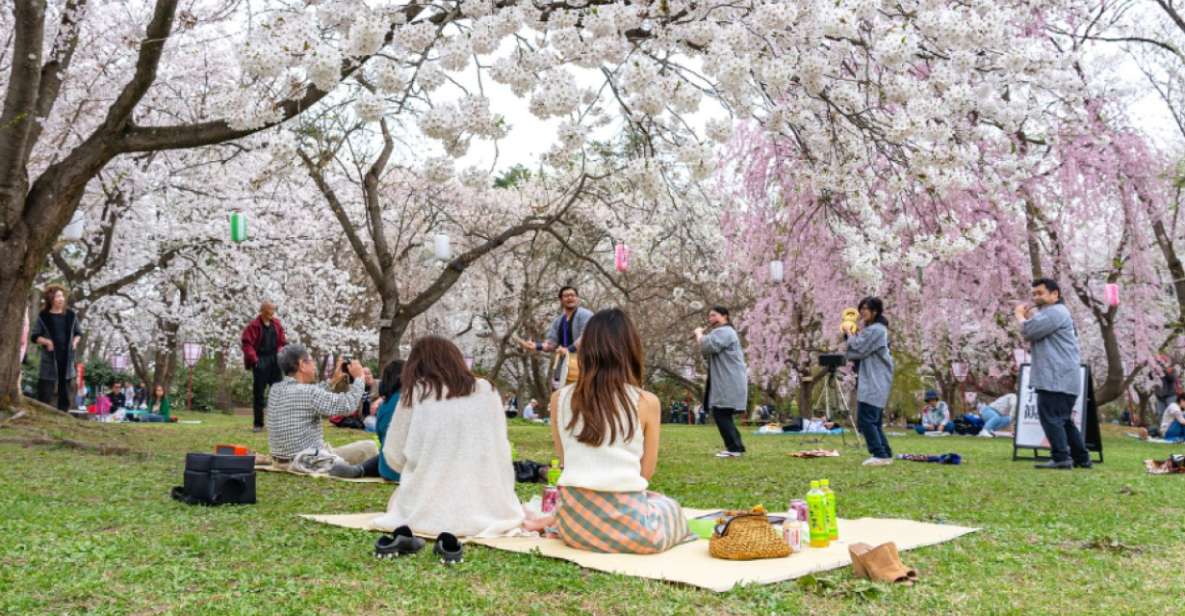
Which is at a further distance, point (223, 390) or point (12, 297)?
point (223, 390)

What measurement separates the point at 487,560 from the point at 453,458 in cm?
79

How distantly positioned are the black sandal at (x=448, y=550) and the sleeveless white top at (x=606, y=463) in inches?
22.6

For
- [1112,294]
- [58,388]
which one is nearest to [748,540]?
[58,388]

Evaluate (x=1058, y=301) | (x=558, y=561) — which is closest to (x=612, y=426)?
(x=558, y=561)

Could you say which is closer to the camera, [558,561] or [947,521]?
[558,561]

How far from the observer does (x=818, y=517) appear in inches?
163

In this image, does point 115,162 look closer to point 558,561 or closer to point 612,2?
point 612,2

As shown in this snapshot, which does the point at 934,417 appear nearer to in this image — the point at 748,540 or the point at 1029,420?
the point at 1029,420

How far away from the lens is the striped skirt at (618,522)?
3996 mm

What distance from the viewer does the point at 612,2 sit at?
5.92 metres

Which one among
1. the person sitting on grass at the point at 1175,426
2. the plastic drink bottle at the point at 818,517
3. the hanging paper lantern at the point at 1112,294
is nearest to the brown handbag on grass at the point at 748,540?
the plastic drink bottle at the point at 818,517

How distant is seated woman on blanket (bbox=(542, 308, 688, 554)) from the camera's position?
13.2 ft

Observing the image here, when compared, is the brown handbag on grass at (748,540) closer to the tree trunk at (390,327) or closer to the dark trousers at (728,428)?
the dark trousers at (728,428)

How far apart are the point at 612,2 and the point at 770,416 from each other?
68.0 ft
